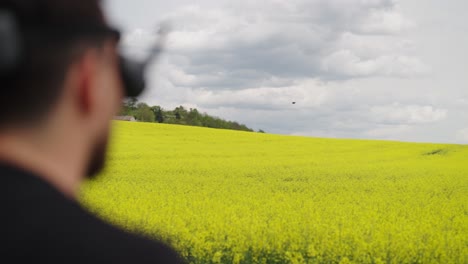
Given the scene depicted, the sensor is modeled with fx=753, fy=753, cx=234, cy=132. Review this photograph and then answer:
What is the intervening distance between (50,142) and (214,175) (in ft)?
43.5

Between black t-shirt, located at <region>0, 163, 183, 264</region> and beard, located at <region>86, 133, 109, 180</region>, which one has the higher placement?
beard, located at <region>86, 133, 109, 180</region>

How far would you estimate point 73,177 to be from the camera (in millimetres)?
821

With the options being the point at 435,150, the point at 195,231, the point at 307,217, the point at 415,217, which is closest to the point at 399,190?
the point at 415,217

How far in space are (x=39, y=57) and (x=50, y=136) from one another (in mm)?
80

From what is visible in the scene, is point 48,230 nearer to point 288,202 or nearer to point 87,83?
point 87,83

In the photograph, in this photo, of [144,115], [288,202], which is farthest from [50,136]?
[144,115]

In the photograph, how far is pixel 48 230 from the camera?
0.72 meters

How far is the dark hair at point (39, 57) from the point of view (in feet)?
2.42

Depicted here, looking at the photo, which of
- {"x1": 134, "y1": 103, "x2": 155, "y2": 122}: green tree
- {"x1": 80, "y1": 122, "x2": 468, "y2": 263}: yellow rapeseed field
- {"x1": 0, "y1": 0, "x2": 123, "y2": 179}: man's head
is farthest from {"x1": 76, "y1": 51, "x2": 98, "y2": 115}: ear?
{"x1": 134, "y1": 103, "x2": 155, "y2": 122}: green tree

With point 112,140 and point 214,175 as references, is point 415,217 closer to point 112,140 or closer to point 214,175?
point 214,175

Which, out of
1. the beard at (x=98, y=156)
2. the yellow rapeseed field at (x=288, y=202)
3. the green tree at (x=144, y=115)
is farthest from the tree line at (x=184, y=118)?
the beard at (x=98, y=156)

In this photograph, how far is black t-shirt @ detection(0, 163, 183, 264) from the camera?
0.71 m

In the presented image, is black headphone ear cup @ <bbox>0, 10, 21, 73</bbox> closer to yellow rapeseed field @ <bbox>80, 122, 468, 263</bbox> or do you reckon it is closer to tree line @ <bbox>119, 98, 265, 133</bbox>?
yellow rapeseed field @ <bbox>80, 122, 468, 263</bbox>

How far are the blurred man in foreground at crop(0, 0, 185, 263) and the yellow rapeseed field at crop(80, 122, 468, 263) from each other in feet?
0.51
